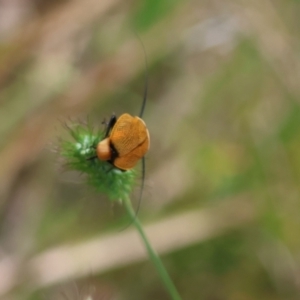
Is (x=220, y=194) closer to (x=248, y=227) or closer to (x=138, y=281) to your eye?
(x=248, y=227)

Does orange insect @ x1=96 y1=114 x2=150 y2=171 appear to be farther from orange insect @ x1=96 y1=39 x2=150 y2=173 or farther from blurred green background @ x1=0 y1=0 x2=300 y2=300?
blurred green background @ x1=0 y1=0 x2=300 y2=300

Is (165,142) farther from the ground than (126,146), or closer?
closer

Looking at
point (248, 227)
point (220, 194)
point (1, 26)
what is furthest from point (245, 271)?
point (1, 26)

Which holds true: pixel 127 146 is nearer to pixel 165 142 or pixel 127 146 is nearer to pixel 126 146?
pixel 126 146

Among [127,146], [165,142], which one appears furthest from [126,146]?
[165,142]

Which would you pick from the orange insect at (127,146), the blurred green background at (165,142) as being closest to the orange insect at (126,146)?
the orange insect at (127,146)

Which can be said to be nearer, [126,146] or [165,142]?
[126,146]
